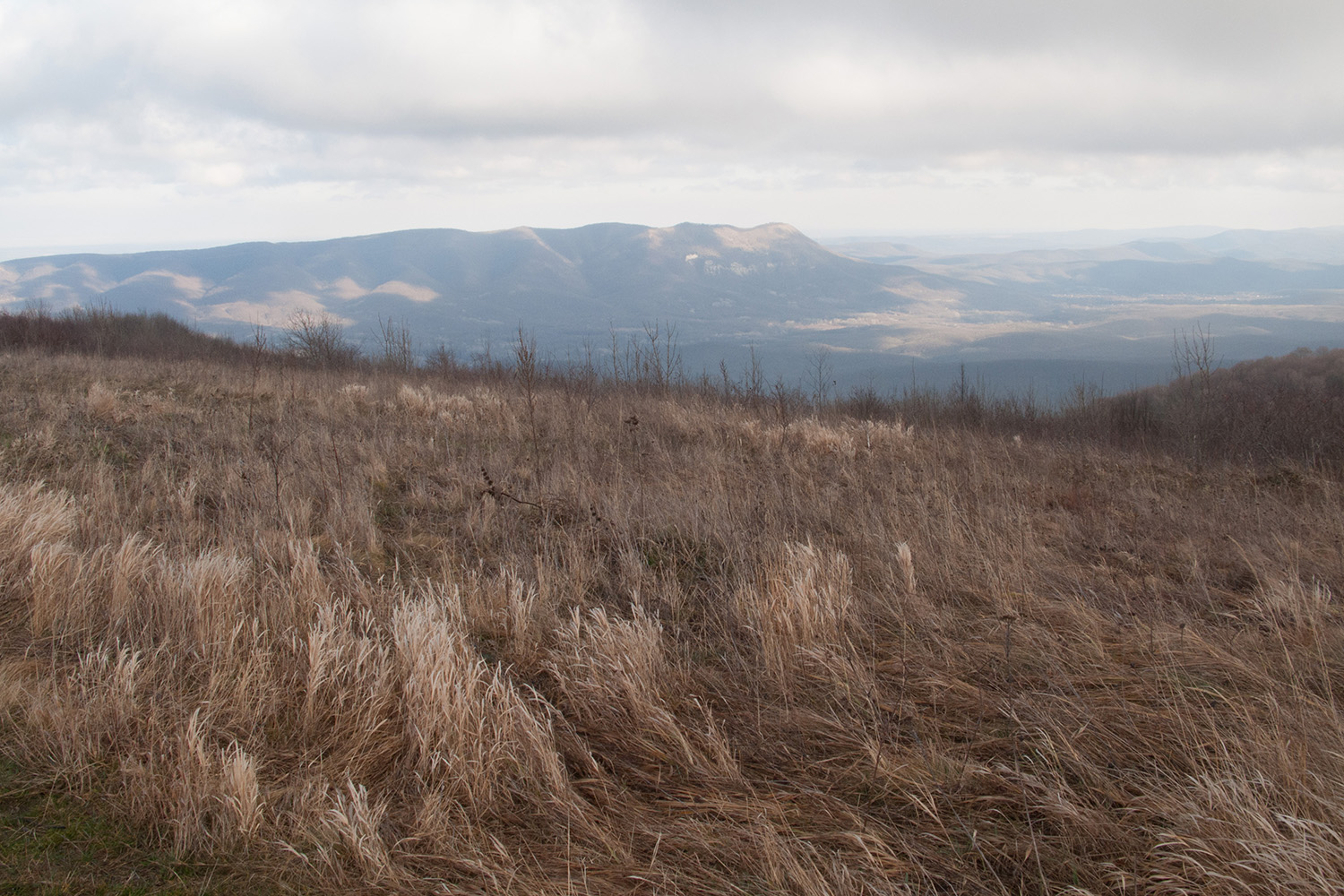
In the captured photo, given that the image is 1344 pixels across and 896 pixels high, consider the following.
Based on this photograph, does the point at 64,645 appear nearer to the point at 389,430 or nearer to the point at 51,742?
the point at 51,742

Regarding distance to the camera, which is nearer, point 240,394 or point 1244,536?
point 1244,536

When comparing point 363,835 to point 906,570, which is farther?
point 906,570

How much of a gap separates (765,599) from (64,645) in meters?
3.05

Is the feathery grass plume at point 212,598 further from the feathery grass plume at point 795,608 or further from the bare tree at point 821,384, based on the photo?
the bare tree at point 821,384

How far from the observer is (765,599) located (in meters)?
3.46

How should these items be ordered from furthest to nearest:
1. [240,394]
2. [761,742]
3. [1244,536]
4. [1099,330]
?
[1099,330], [240,394], [1244,536], [761,742]

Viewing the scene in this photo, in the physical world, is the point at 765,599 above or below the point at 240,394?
below

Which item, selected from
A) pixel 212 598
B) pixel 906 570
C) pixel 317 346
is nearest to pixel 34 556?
pixel 212 598

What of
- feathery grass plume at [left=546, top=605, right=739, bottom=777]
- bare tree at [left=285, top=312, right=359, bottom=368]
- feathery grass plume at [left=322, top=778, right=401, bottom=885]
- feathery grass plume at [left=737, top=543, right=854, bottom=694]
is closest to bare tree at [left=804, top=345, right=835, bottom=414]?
feathery grass plume at [left=737, top=543, right=854, bottom=694]

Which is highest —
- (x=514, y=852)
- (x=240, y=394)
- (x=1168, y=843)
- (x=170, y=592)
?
(x=240, y=394)

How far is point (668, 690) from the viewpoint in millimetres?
2848

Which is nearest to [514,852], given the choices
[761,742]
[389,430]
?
[761,742]

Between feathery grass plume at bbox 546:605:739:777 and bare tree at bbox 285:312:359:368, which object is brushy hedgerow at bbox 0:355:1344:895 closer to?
feathery grass plume at bbox 546:605:739:777

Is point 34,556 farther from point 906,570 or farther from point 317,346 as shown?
point 317,346
